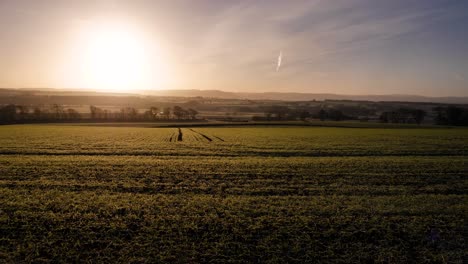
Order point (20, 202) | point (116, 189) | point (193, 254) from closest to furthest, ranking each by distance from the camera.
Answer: point (193, 254) → point (20, 202) → point (116, 189)

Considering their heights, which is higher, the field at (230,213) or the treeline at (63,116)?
the treeline at (63,116)

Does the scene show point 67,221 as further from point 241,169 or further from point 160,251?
point 241,169

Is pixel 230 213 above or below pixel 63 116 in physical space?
below

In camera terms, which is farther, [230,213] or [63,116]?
[63,116]

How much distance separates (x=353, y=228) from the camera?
37.0 feet

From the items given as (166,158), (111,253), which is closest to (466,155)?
(166,158)

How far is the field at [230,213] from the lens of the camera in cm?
938

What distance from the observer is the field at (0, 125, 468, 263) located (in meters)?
9.38

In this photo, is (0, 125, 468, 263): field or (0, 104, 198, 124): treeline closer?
(0, 125, 468, 263): field

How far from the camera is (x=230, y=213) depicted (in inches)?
499

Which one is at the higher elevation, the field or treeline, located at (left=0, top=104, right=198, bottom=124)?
treeline, located at (left=0, top=104, right=198, bottom=124)

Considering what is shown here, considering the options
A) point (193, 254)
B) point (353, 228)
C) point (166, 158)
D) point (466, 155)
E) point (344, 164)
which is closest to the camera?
point (193, 254)

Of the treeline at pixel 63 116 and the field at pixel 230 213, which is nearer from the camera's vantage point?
the field at pixel 230 213

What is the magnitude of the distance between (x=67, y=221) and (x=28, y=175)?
1032 cm
